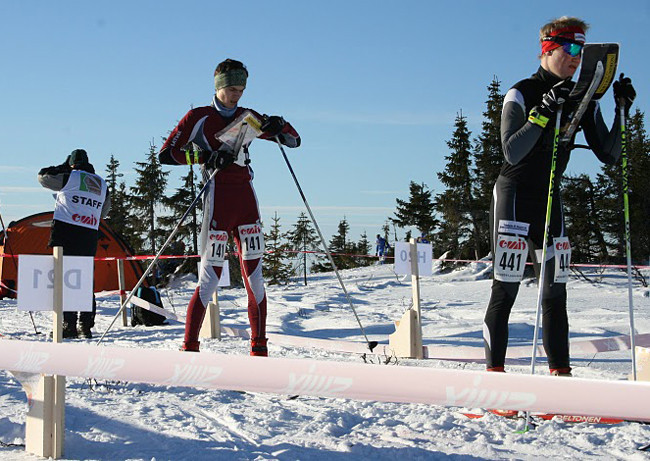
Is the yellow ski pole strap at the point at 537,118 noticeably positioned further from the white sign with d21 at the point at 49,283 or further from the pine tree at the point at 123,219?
the pine tree at the point at 123,219

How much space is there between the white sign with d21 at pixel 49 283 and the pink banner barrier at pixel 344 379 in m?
0.50

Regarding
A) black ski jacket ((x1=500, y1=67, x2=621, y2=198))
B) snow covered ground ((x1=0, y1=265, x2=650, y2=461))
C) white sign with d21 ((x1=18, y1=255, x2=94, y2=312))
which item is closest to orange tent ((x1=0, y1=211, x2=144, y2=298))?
snow covered ground ((x1=0, y1=265, x2=650, y2=461))

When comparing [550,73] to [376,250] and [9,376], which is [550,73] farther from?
[376,250]

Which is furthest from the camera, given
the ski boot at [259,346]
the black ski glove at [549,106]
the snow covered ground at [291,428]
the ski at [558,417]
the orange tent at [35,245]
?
the orange tent at [35,245]

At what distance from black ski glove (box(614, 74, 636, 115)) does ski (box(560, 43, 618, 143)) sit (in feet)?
1.07

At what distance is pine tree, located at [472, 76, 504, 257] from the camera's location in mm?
26916

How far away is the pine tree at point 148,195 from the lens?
108 ft

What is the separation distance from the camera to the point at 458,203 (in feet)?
95.7

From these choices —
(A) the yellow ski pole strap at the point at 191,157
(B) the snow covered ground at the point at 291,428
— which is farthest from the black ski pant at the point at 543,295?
(A) the yellow ski pole strap at the point at 191,157

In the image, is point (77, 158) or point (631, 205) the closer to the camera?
point (77, 158)

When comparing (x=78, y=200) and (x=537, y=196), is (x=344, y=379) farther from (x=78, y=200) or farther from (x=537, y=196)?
(x=78, y=200)

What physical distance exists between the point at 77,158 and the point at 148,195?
2720 cm

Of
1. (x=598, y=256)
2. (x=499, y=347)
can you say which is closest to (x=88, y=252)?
(x=499, y=347)

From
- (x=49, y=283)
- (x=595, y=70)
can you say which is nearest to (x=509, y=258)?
(x=595, y=70)
